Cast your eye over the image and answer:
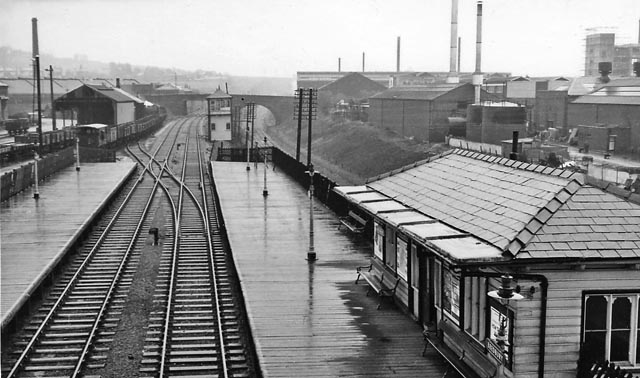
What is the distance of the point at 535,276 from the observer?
1044 cm

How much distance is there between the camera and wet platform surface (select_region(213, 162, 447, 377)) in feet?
41.1

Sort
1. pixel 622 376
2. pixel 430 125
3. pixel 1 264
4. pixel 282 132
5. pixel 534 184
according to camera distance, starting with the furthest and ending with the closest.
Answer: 1. pixel 282 132
2. pixel 430 125
3. pixel 1 264
4. pixel 534 184
5. pixel 622 376

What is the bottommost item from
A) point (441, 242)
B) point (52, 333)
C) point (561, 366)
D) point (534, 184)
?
point (52, 333)

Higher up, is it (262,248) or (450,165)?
(450,165)

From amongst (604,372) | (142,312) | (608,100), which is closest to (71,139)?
(608,100)

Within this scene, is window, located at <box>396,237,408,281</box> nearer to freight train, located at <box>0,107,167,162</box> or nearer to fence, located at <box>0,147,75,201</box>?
fence, located at <box>0,147,75,201</box>

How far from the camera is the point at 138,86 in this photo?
136750 millimetres

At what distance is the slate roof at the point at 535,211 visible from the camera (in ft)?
35.5

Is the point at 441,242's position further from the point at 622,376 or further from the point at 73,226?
the point at 73,226

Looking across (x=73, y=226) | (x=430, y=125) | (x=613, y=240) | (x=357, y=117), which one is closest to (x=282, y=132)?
(x=357, y=117)

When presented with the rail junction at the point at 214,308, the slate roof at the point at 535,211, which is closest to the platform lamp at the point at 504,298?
the slate roof at the point at 535,211

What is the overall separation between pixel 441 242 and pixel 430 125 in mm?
54721

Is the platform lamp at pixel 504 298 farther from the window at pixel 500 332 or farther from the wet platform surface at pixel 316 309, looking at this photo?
the wet platform surface at pixel 316 309

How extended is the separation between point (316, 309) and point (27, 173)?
23.8 meters
